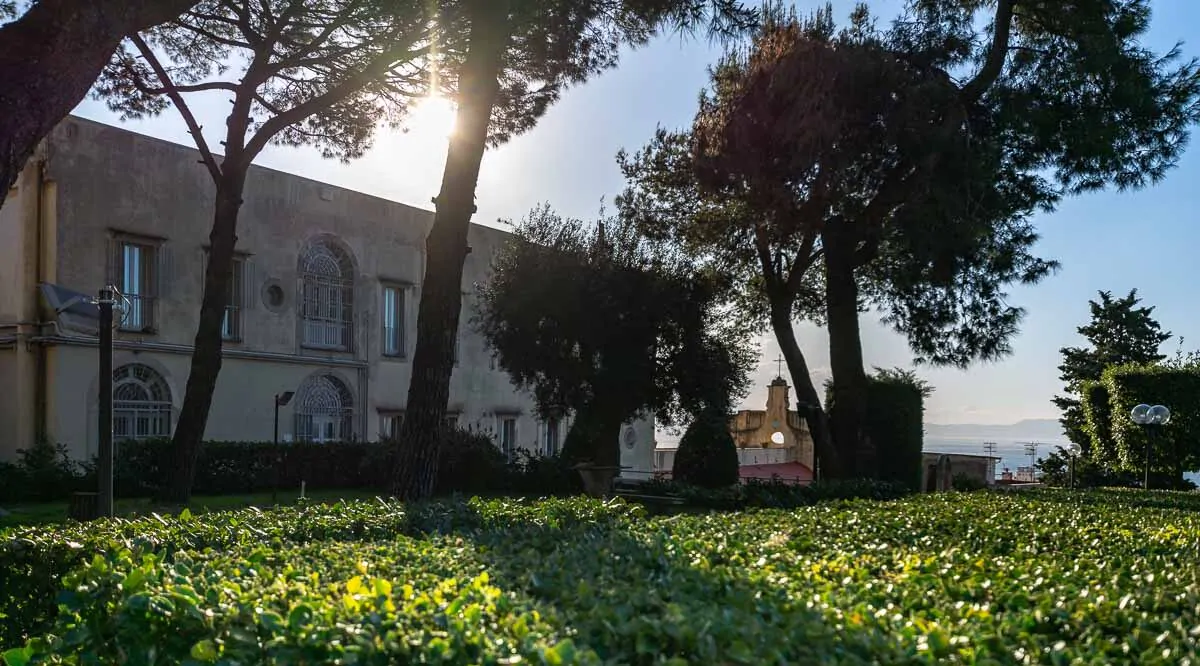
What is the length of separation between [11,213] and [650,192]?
11855mm

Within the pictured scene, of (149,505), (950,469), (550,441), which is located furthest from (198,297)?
(950,469)

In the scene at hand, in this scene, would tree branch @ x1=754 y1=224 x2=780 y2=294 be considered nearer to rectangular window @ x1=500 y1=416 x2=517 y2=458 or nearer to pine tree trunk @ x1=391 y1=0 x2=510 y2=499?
pine tree trunk @ x1=391 y1=0 x2=510 y2=499

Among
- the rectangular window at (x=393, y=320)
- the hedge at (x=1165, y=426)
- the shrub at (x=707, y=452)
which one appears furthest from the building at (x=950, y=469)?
the rectangular window at (x=393, y=320)

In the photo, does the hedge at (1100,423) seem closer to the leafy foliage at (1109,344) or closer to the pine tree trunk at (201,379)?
the leafy foliage at (1109,344)

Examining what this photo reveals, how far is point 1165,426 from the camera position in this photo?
21391mm

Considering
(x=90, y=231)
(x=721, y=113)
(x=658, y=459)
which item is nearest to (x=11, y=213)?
(x=90, y=231)

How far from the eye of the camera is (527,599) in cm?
310

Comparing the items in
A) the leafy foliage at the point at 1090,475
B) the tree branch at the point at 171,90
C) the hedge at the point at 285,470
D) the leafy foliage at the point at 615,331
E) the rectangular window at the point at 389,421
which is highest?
the tree branch at the point at 171,90

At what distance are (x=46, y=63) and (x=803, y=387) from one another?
42.7 ft

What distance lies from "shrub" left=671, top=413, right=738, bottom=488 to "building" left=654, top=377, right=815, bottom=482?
16580 millimetres

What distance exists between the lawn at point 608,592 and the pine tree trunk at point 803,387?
1083 cm

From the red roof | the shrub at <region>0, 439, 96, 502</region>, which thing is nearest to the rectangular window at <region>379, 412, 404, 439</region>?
the shrub at <region>0, 439, 96, 502</region>

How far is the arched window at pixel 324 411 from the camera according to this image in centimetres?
2317

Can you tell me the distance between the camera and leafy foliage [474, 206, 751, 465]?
18672mm
